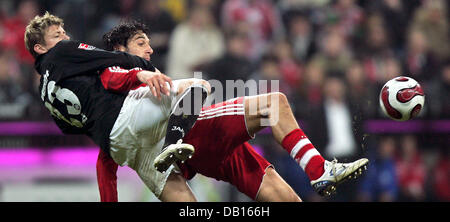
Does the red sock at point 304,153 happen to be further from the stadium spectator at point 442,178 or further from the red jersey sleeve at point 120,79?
the stadium spectator at point 442,178

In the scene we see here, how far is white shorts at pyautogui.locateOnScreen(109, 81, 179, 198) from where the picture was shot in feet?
16.2

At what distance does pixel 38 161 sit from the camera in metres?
8.27

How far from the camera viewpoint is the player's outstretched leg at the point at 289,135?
489 cm

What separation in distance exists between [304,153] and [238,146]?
60 centimetres

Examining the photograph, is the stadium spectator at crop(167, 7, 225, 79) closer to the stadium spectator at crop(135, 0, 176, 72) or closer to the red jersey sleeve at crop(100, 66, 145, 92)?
the stadium spectator at crop(135, 0, 176, 72)

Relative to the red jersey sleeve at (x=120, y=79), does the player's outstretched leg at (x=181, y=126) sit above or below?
below

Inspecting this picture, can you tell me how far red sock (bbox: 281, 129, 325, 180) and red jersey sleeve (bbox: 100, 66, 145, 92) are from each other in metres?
1.04

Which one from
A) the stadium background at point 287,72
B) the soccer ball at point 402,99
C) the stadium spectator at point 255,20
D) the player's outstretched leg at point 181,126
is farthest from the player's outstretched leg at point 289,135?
the stadium spectator at point 255,20

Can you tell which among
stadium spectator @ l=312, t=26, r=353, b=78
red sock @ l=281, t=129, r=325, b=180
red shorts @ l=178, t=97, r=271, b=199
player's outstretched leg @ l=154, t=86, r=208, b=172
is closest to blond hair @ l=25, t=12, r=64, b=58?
player's outstretched leg @ l=154, t=86, r=208, b=172

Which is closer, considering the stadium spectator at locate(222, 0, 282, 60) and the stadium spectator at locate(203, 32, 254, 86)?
the stadium spectator at locate(203, 32, 254, 86)

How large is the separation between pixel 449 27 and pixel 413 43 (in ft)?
1.93

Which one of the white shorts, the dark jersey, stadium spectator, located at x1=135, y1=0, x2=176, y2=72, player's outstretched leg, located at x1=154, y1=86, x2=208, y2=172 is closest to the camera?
player's outstretched leg, located at x1=154, y1=86, x2=208, y2=172

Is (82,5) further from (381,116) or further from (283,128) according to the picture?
(283,128)

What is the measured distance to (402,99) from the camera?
5.36m
